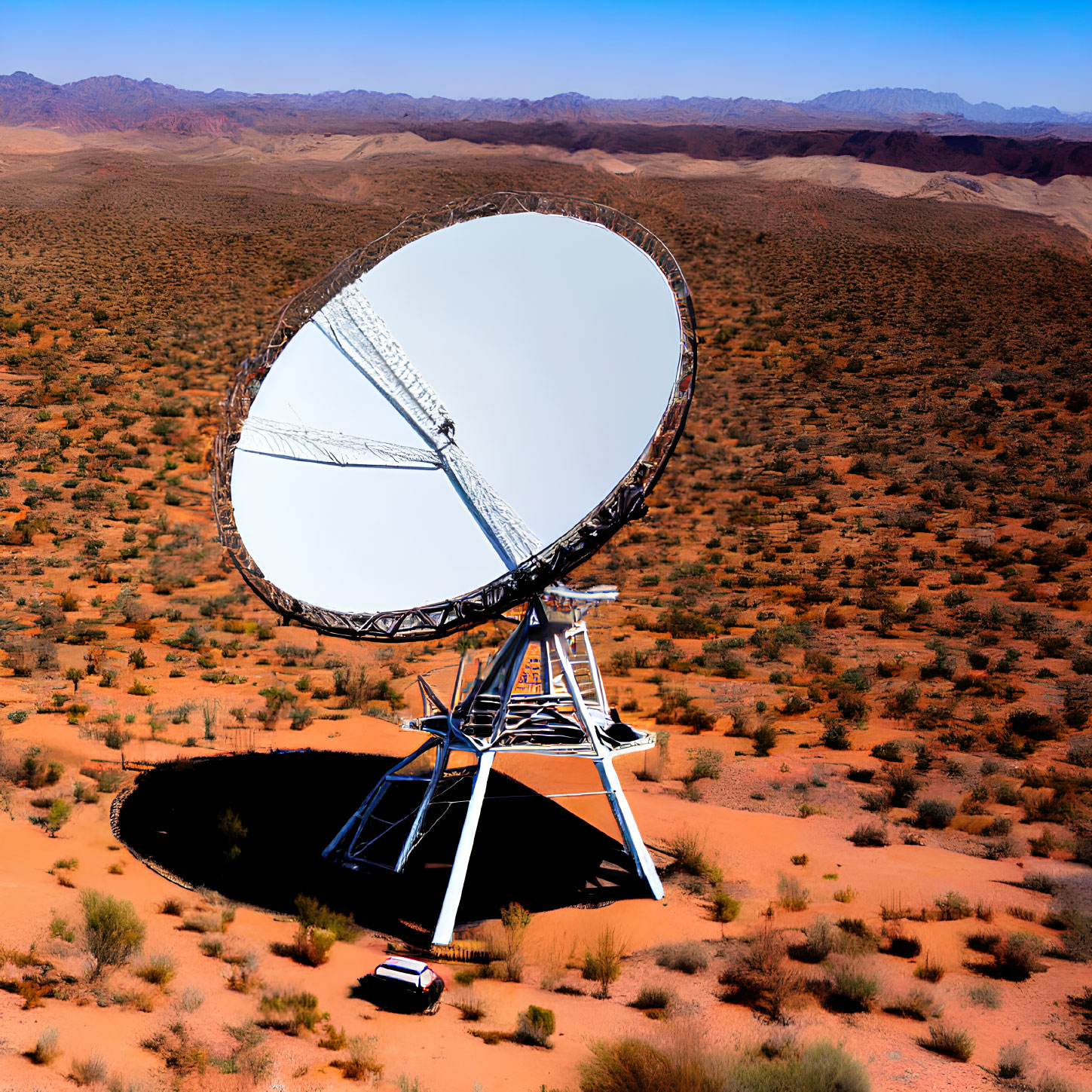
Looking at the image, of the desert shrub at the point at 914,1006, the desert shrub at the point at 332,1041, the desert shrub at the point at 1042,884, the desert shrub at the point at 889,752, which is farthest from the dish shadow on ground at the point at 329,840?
the desert shrub at the point at 889,752

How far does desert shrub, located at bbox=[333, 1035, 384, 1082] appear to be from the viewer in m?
11.9

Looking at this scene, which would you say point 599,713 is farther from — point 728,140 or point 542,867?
point 728,140

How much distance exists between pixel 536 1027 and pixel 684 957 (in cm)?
299

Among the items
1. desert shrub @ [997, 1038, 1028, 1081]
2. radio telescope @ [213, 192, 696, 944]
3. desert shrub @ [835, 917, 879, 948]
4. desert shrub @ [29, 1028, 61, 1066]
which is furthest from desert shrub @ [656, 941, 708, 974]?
desert shrub @ [29, 1028, 61, 1066]

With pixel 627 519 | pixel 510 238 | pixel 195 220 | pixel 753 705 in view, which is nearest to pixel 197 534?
pixel 753 705

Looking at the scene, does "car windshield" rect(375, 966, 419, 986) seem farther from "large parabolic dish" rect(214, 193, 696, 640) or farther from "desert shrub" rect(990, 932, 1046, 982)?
"desert shrub" rect(990, 932, 1046, 982)

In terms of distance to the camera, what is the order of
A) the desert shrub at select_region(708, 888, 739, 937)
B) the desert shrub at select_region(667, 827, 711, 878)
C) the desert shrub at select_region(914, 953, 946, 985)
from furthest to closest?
the desert shrub at select_region(667, 827, 711, 878) → the desert shrub at select_region(708, 888, 739, 937) → the desert shrub at select_region(914, 953, 946, 985)

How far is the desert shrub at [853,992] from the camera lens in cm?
1366

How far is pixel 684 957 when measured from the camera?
49.0ft

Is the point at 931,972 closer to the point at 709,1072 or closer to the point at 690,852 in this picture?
the point at 709,1072

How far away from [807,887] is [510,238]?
43.2ft

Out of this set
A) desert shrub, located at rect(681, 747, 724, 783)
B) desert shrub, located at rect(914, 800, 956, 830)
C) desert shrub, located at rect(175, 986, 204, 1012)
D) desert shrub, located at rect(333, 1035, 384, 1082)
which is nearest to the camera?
desert shrub, located at rect(333, 1035, 384, 1082)

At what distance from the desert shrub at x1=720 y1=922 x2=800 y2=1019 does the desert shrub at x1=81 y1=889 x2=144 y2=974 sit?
8.74 metres

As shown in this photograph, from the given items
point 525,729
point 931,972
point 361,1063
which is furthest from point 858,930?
→ point 361,1063
